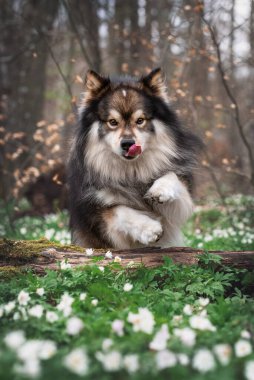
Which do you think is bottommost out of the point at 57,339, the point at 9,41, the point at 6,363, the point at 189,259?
the point at 189,259

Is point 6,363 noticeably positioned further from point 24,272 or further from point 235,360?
Result: point 24,272

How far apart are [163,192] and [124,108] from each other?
3.28ft

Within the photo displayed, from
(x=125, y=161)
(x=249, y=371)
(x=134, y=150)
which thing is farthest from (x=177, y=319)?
(x=125, y=161)

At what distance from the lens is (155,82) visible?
18.0 ft

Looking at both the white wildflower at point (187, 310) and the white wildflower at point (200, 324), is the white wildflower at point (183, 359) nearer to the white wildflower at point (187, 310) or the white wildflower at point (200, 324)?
the white wildflower at point (200, 324)

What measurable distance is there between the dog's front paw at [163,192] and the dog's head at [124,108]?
A: 400mm

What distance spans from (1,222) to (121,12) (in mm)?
8073

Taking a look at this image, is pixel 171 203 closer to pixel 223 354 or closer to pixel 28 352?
pixel 223 354

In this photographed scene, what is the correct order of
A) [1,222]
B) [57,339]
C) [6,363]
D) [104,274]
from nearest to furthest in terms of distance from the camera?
[6,363]
[57,339]
[104,274]
[1,222]

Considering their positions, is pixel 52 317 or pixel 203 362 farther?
pixel 52 317

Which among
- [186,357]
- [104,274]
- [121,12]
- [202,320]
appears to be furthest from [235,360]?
[121,12]

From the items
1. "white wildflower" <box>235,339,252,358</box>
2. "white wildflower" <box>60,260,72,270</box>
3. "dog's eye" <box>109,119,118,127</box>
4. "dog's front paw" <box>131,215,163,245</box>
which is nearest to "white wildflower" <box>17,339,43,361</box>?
"white wildflower" <box>235,339,252,358</box>

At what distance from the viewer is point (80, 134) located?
5496 mm

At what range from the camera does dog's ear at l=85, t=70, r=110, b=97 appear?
213 inches
